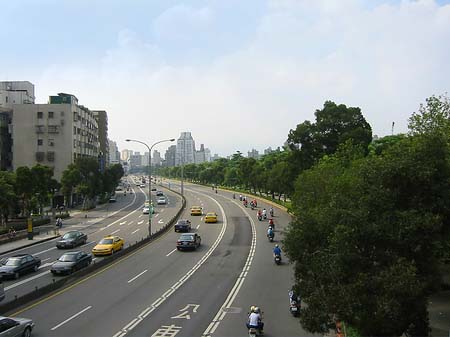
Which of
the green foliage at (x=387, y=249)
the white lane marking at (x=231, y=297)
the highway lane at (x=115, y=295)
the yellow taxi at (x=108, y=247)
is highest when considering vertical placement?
the green foliage at (x=387, y=249)

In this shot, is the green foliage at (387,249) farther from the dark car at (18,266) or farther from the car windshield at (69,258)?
the dark car at (18,266)

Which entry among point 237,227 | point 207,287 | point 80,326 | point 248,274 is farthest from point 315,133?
point 80,326

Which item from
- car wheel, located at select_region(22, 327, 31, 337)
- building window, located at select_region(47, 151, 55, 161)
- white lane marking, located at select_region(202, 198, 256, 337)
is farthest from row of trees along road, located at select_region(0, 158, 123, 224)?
car wheel, located at select_region(22, 327, 31, 337)

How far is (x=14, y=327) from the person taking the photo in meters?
14.7

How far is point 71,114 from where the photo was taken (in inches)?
3167

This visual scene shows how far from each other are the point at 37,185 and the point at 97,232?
10.4 m

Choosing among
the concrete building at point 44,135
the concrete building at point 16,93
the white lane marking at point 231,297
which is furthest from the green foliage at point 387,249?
the concrete building at point 16,93

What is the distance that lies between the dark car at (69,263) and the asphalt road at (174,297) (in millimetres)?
1182

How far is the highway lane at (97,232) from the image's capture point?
2467cm

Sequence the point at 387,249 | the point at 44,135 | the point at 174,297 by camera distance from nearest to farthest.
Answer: the point at 387,249 < the point at 174,297 < the point at 44,135

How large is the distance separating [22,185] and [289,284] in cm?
3589

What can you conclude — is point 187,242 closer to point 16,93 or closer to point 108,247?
point 108,247

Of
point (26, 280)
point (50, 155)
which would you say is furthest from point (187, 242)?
point (50, 155)

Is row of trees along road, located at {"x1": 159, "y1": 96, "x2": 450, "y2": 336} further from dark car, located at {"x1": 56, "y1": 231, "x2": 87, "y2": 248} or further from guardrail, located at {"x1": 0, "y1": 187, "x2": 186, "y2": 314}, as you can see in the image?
dark car, located at {"x1": 56, "y1": 231, "x2": 87, "y2": 248}
